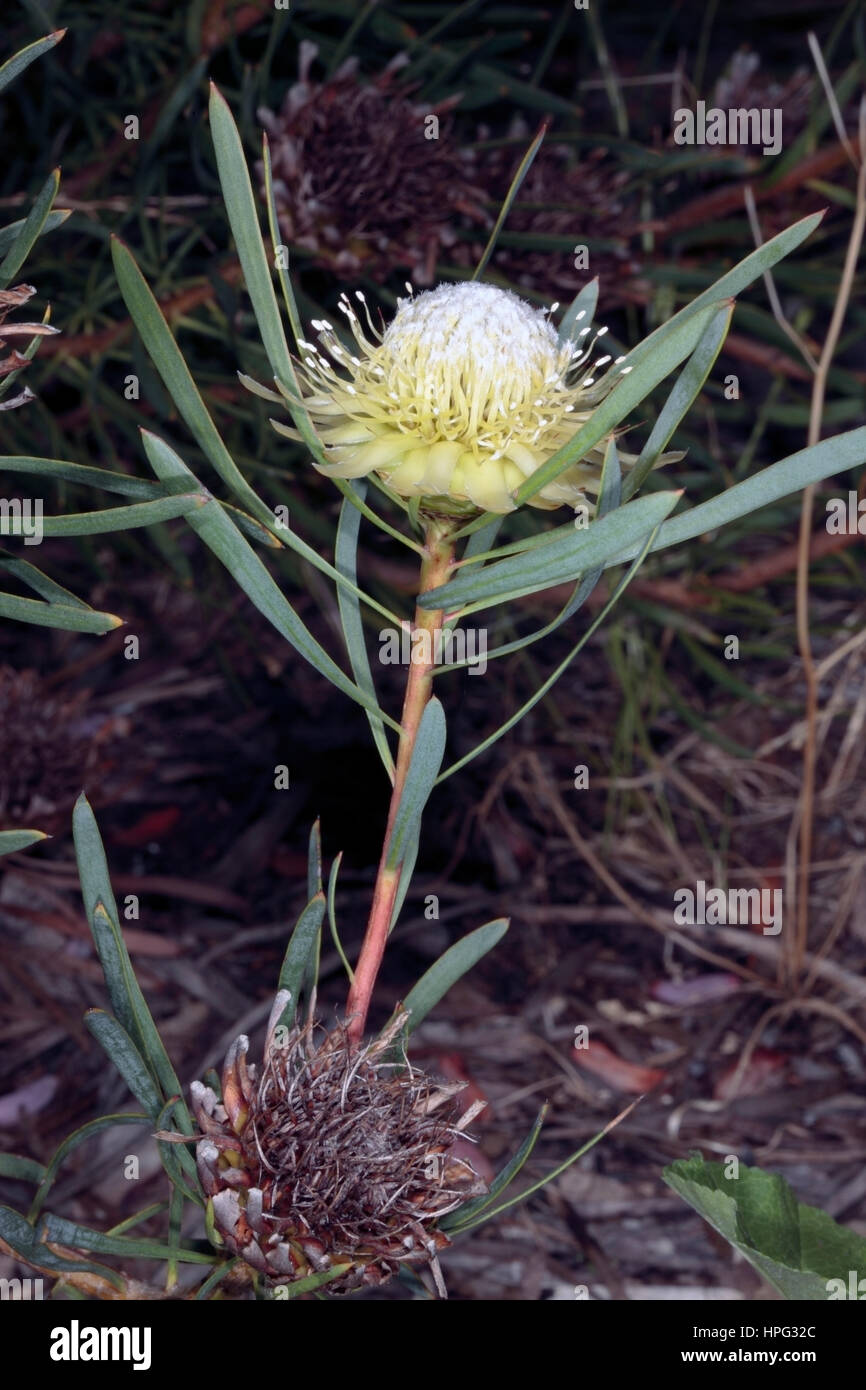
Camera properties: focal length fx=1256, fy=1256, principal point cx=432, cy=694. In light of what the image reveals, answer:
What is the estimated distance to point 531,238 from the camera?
2.43 feet

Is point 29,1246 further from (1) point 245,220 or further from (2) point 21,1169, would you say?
(1) point 245,220

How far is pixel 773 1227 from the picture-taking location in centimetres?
43

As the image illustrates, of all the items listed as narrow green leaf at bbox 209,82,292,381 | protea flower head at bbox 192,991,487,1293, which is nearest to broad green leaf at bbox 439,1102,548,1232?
protea flower head at bbox 192,991,487,1293

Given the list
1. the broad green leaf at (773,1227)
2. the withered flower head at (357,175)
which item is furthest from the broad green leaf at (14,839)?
the withered flower head at (357,175)

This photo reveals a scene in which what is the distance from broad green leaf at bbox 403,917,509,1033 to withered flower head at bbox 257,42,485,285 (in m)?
0.43

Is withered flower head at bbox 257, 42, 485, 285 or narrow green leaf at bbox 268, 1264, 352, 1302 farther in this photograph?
withered flower head at bbox 257, 42, 485, 285

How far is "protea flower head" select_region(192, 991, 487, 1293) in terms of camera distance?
0.34 metres

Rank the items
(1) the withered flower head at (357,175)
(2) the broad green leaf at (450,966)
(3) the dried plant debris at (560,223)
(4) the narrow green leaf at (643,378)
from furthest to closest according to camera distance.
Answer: (3) the dried plant debris at (560,223) < (1) the withered flower head at (357,175) < (2) the broad green leaf at (450,966) < (4) the narrow green leaf at (643,378)

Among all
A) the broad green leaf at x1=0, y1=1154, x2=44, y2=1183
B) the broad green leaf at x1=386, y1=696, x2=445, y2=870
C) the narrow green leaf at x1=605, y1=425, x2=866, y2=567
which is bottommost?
the broad green leaf at x1=0, y1=1154, x2=44, y2=1183

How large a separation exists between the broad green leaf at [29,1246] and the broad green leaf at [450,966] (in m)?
0.12

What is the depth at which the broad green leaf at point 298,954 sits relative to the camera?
0.37 metres

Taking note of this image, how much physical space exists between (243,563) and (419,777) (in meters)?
0.08

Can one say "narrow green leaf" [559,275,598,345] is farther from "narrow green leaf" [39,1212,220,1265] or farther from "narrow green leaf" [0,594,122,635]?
"narrow green leaf" [39,1212,220,1265]

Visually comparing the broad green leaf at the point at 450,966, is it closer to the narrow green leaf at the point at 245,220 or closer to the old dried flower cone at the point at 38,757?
the narrow green leaf at the point at 245,220
